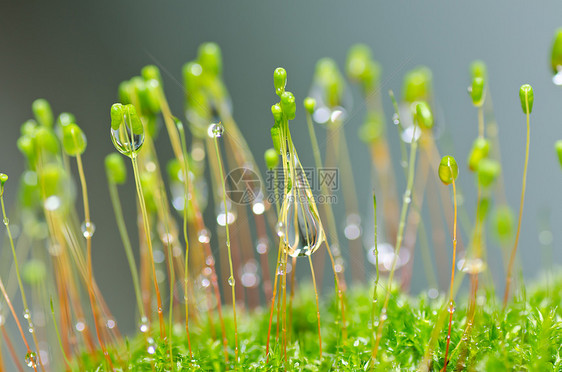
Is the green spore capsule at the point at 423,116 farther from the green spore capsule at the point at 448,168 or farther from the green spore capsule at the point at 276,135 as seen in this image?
the green spore capsule at the point at 276,135

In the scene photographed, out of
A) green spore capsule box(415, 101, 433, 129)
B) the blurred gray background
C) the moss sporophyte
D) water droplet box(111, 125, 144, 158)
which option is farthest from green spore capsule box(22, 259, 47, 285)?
the blurred gray background

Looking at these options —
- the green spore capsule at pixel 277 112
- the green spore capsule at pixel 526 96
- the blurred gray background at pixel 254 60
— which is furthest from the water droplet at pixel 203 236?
the blurred gray background at pixel 254 60

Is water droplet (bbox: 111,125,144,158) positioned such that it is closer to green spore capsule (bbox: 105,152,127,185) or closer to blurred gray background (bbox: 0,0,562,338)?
green spore capsule (bbox: 105,152,127,185)

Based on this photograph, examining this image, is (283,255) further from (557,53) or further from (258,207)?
(557,53)

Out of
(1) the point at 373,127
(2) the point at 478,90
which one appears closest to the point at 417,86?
(1) the point at 373,127

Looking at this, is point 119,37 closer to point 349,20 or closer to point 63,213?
point 349,20

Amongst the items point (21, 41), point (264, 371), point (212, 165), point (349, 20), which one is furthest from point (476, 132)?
point (21, 41)

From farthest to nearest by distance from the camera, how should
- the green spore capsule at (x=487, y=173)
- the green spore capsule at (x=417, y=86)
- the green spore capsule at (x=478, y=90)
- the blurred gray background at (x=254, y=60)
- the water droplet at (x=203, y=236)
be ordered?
1. the blurred gray background at (x=254, y=60)
2. the green spore capsule at (x=417, y=86)
3. the water droplet at (x=203, y=236)
4. the green spore capsule at (x=478, y=90)
5. the green spore capsule at (x=487, y=173)
